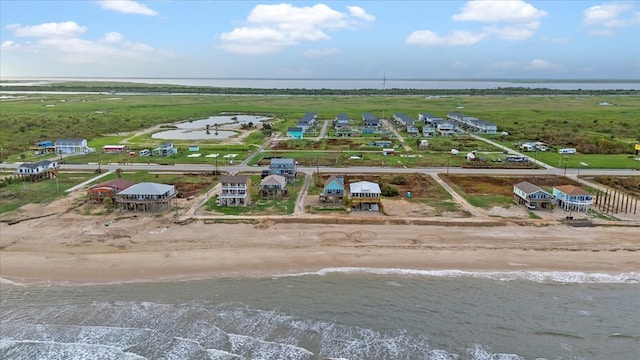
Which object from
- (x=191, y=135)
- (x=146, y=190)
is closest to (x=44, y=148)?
(x=191, y=135)

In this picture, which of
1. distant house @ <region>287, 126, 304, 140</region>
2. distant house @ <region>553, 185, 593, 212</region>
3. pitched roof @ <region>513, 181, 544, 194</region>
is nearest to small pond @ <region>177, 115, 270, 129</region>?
distant house @ <region>287, 126, 304, 140</region>

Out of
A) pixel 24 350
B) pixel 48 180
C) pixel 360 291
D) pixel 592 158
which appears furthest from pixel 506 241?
pixel 48 180

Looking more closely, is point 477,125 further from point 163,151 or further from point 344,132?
point 163,151

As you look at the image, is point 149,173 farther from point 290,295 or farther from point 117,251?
point 290,295

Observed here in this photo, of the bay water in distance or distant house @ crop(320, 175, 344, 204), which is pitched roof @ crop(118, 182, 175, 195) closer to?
the bay water in distance

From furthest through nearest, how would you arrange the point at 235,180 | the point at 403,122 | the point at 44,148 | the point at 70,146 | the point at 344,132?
the point at 403,122 < the point at 344,132 < the point at 44,148 < the point at 70,146 < the point at 235,180

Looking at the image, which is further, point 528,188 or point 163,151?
point 163,151

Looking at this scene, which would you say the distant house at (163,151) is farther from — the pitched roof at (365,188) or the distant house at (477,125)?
the distant house at (477,125)

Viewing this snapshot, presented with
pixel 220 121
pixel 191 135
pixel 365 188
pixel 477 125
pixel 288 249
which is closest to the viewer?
pixel 288 249
